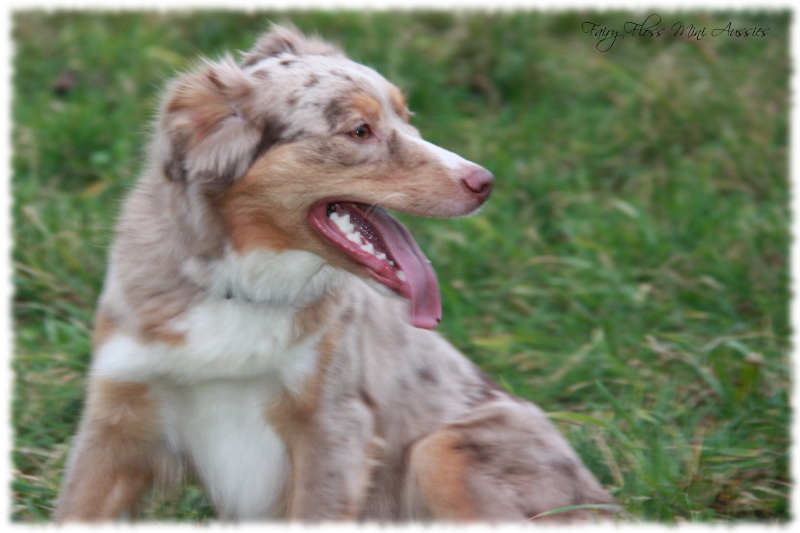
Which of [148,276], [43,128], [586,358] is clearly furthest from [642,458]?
[43,128]

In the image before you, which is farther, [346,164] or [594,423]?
[594,423]

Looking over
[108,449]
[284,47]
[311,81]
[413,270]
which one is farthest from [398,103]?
[108,449]

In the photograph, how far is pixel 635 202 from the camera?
5.82 meters

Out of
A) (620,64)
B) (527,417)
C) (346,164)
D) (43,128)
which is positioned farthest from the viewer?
(620,64)

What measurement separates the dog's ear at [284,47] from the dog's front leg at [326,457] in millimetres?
1188

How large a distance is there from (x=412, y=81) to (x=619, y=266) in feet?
6.84

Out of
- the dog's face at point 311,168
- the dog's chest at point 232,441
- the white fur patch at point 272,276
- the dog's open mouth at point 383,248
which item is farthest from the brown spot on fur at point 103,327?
the dog's open mouth at point 383,248

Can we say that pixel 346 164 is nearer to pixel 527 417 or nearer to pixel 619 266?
pixel 527 417

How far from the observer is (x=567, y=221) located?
5.62 metres

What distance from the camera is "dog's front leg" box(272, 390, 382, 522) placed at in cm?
305

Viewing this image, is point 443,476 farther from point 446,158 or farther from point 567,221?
point 567,221

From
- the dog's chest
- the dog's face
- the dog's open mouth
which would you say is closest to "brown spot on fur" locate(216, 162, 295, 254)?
the dog's face

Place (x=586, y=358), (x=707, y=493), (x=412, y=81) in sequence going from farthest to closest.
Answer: (x=412, y=81) < (x=586, y=358) < (x=707, y=493)

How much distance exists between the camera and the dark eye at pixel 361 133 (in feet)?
9.82
